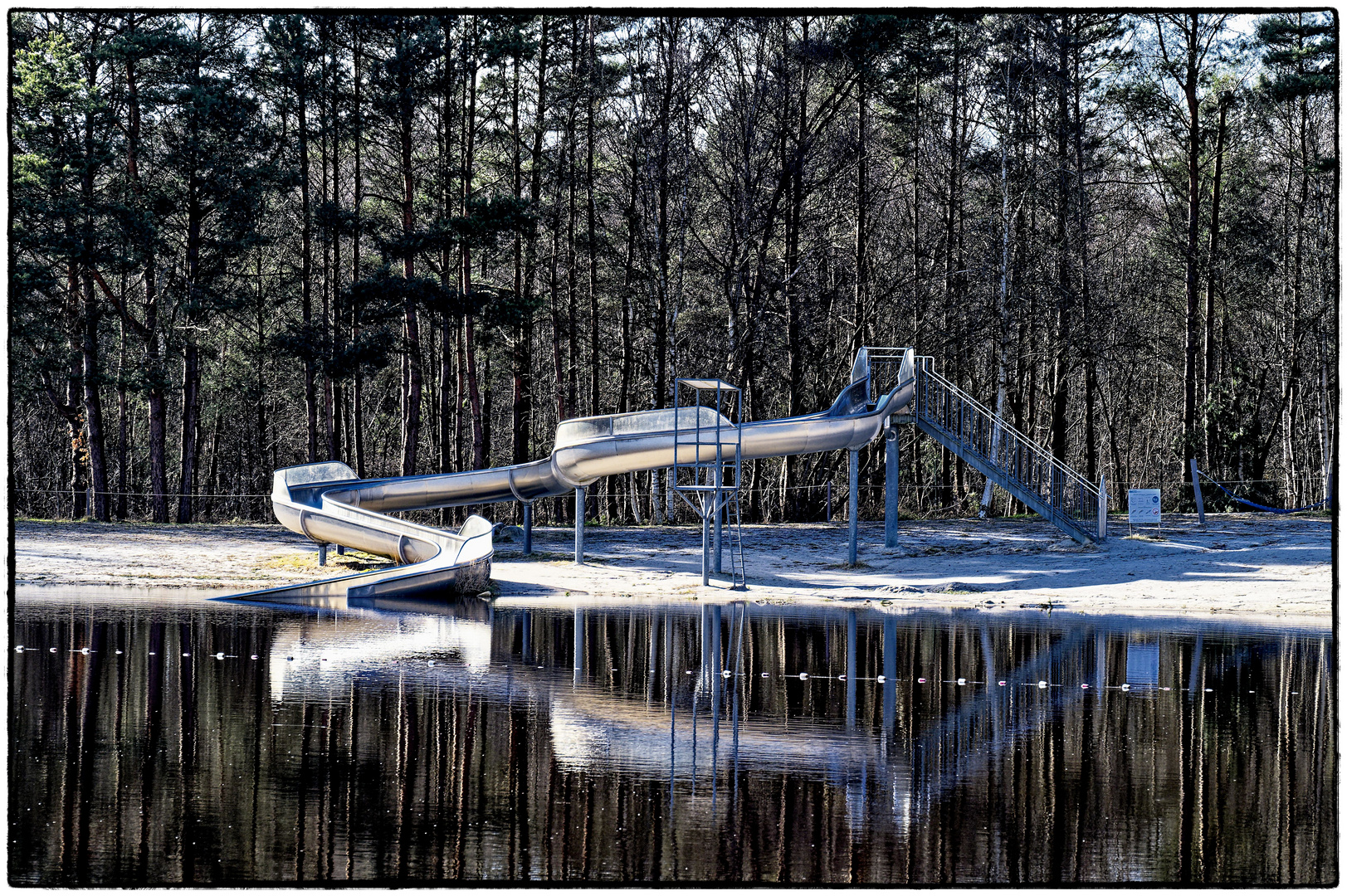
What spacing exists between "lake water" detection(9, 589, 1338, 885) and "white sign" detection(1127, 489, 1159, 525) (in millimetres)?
12263


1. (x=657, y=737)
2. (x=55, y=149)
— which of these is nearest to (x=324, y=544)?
(x=55, y=149)

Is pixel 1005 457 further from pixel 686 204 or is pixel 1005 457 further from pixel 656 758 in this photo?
pixel 656 758

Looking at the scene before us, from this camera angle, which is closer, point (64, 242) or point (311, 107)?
point (64, 242)

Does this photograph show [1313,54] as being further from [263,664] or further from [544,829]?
[544,829]

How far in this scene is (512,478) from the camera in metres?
27.0

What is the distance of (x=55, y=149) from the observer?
33375 mm

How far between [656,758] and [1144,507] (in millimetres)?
21525

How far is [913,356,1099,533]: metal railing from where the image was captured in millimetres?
26969

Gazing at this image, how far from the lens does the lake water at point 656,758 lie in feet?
20.7

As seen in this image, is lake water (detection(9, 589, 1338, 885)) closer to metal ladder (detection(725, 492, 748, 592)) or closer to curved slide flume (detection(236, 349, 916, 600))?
metal ladder (detection(725, 492, 748, 592))

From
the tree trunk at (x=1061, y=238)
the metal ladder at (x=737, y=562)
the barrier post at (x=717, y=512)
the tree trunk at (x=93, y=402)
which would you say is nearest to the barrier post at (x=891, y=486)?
the metal ladder at (x=737, y=562)

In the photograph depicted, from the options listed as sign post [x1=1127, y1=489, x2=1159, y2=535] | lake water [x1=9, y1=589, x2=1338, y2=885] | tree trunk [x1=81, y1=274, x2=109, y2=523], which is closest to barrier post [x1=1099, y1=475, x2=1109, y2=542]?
sign post [x1=1127, y1=489, x2=1159, y2=535]

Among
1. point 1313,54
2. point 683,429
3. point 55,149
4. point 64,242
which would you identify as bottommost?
point 683,429

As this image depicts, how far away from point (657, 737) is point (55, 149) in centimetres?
2922
